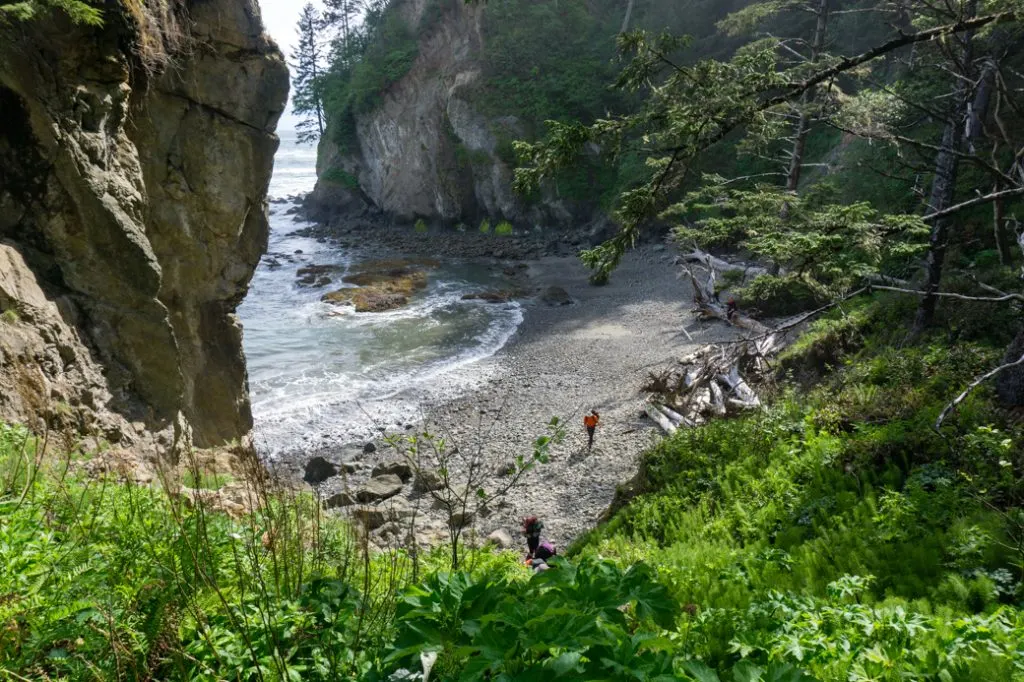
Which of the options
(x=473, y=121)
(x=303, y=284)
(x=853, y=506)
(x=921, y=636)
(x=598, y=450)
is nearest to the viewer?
(x=921, y=636)

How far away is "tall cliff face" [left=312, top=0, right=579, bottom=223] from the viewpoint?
146 ft

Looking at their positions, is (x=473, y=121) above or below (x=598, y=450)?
above

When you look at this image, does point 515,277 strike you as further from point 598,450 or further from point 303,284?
point 598,450

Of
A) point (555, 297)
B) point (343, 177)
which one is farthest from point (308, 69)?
point (555, 297)

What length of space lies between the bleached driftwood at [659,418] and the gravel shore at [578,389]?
0.92ft

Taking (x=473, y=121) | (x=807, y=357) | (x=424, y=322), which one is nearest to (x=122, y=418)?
(x=807, y=357)

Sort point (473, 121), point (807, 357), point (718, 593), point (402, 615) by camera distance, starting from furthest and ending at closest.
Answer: point (473, 121), point (807, 357), point (718, 593), point (402, 615)

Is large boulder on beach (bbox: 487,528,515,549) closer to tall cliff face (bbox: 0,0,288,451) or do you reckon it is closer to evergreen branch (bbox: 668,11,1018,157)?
tall cliff face (bbox: 0,0,288,451)

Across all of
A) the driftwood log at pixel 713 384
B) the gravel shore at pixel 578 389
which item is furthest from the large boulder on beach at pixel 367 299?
the driftwood log at pixel 713 384

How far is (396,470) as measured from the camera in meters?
15.0

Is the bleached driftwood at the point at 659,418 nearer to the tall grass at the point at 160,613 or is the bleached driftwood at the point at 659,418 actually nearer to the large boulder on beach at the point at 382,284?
the tall grass at the point at 160,613

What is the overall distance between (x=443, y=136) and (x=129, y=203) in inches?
1579

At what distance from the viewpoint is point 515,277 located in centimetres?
3509

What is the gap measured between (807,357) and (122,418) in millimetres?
13325
